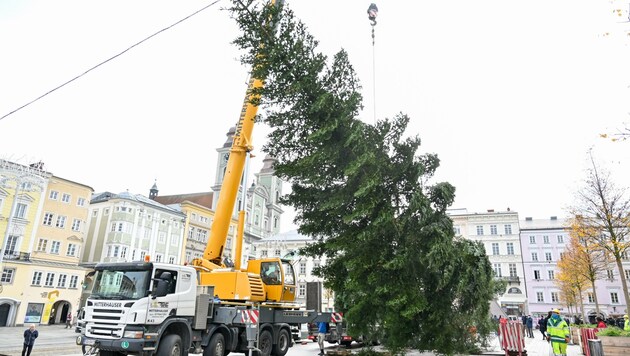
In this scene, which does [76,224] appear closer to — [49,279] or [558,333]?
[49,279]

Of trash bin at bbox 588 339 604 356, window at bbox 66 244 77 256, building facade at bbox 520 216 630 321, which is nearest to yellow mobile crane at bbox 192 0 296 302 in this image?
trash bin at bbox 588 339 604 356

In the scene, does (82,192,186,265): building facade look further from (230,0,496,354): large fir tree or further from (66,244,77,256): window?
(230,0,496,354): large fir tree

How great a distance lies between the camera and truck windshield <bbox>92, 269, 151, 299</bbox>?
1107cm

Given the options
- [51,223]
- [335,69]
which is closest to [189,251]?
[51,223]

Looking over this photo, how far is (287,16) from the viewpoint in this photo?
11461 mm

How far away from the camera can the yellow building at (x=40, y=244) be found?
34.6 meters

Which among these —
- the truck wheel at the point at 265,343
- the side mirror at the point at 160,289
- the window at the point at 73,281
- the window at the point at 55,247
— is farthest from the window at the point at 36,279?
the side mirror at the point at 160,289

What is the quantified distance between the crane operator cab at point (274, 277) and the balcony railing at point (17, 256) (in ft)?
103

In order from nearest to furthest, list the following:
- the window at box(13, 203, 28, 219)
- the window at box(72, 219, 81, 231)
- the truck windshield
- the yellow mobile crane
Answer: the truck windshield < the yellow mobile crane < the window at box(13, 203, 28, 219) < the window at box(72, 219, 81, 231)

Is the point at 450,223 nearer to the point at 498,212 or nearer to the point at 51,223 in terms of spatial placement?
the point at 51,223

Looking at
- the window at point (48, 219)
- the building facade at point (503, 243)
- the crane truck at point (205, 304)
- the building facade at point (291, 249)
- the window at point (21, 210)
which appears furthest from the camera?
the building facade at point (291, 249)

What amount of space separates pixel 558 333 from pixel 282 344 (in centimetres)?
993

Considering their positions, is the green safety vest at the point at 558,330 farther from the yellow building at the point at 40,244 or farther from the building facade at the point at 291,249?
the building facade at the point at 291,249

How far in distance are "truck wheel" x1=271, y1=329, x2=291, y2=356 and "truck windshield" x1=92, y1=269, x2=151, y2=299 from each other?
19.0ft
